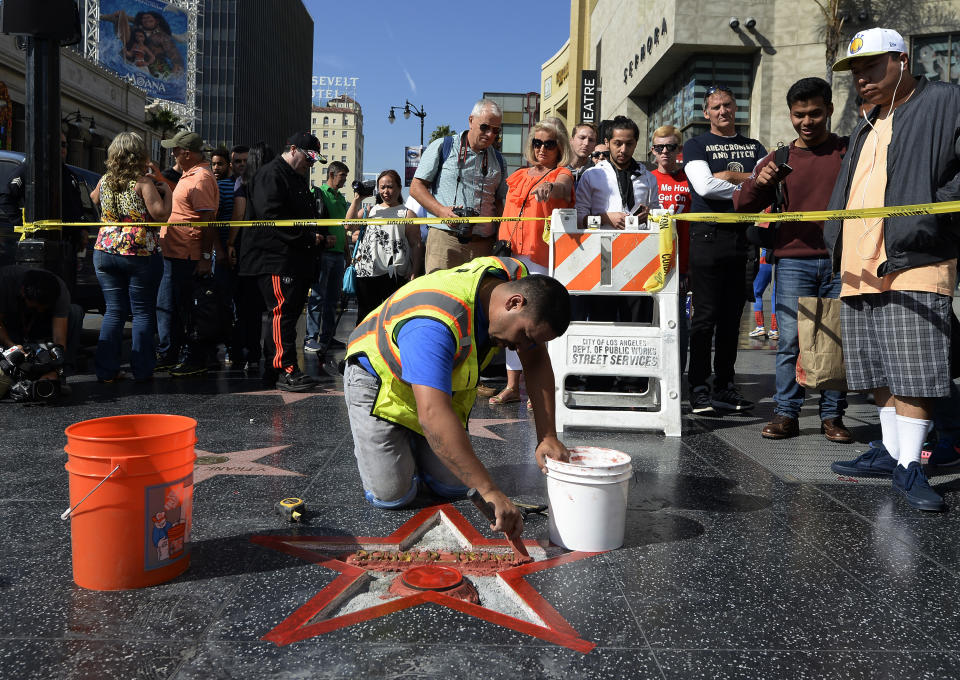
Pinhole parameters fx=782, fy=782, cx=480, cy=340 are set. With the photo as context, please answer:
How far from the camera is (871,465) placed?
414 cm

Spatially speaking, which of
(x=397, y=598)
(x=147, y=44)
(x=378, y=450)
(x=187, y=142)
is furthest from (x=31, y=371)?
(x=147, y=44)

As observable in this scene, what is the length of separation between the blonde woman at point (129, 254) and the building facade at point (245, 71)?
310ft

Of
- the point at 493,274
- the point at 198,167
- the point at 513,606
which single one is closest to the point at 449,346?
the point at 493,274

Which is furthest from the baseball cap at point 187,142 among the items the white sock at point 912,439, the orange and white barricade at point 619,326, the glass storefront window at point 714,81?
the glass storefront window at point 714,81

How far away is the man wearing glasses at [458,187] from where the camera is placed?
241 inches

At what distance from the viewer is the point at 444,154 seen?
6.24 m

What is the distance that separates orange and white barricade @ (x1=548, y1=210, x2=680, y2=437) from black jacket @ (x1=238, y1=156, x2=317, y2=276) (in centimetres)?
220

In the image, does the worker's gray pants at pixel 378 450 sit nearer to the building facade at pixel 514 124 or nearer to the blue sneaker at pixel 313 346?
the blue sneaker at pixel 313 346

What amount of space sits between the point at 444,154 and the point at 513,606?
4454 mm

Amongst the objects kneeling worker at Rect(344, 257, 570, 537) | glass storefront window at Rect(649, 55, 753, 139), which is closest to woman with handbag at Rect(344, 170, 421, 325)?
kneeling worker at Rect(344, 257, 570, 537)

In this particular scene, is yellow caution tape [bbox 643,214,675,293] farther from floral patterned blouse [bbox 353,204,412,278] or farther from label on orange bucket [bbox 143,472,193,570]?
label on orange bucket [bbox 143,472,193,570]

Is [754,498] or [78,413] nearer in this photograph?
[754,498]

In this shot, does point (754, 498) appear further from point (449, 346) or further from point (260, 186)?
point (260, 186)

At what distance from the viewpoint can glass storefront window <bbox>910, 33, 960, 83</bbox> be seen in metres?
17.6
